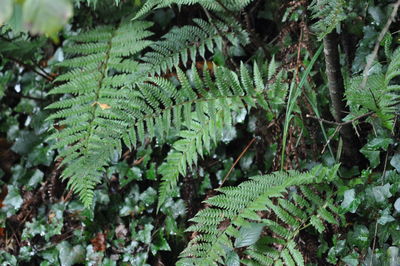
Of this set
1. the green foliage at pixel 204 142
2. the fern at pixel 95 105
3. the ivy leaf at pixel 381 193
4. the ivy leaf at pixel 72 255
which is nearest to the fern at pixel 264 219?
the green foliage at pixel 204 142

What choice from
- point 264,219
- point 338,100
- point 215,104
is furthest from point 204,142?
point 338,100

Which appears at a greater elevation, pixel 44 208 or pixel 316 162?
pixel 316 162

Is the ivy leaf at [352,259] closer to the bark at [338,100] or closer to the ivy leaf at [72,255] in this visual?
the bark at [338,100]

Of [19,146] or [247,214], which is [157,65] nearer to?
[247,214]

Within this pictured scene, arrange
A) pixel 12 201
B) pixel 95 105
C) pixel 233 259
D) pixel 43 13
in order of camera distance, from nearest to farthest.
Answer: pixel 43 13 → pixel 233 259 → pixel 95 105 → pixel 12 201

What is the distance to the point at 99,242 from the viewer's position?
2.73m

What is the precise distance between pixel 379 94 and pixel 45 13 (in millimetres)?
1526

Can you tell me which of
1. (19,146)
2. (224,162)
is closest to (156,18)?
(224,162)

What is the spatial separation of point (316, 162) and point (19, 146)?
186 cm

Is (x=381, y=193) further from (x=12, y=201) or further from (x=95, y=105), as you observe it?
(x=12, y=201)

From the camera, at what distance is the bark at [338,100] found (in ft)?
6.39

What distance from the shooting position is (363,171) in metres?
2.06

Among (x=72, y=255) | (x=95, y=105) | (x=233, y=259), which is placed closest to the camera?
(x=233, y=259)

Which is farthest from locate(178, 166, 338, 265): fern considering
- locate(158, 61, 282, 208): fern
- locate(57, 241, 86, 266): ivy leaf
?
locate(57, 241, 86, 266): ivy leaf
